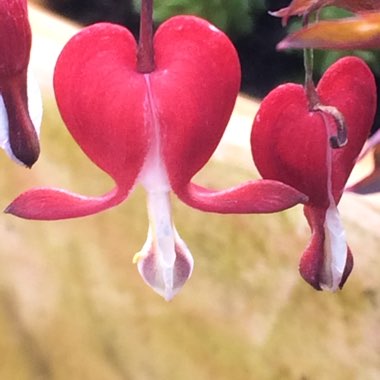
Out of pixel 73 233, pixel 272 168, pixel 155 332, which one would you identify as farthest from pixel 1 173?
pixel 272 168

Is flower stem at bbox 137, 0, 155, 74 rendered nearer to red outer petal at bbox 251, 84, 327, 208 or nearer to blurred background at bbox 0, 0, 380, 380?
red outer petal at bbox 251, 84, 327, 208

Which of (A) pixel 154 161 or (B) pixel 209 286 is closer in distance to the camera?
(A) pixel 154 161

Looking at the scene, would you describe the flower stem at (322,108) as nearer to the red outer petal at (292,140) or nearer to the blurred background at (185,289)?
the red outer petal at (292,140)

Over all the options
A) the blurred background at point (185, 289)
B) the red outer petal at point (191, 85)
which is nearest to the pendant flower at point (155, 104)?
the red outer petal at point (191, 85)

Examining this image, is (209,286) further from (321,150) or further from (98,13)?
(321,150)

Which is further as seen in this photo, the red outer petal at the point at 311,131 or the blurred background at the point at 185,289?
the blurred background at the point at 185,289

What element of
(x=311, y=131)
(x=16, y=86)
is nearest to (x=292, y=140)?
(x=311, y=131)

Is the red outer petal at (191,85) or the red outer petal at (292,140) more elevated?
the red outer petal at (191,85)
